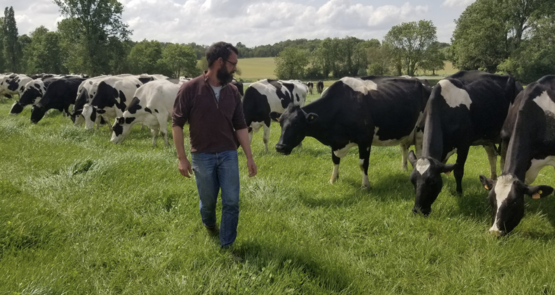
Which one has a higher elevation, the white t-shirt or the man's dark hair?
the man's dark hair

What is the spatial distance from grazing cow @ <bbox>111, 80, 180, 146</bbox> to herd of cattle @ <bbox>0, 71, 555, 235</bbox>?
0.11 feet

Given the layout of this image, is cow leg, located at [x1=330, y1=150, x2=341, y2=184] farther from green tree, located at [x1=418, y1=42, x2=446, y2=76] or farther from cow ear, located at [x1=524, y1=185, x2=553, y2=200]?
green tree, located at [x1=418, y1=42, x2=446, y2=76]

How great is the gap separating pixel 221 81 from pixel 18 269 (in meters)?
2.70

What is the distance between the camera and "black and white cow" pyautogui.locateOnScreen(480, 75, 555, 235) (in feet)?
14.8

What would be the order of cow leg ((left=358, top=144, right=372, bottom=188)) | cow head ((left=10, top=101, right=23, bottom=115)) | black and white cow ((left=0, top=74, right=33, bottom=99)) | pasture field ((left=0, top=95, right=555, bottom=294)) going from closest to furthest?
pasture field ((left=0, top=95, right=555, bottom=294)), cow leg ((left=358, top=144, right=372, bottom=188)), cow head ((left=10, top=101, right=23, bottom=115)), black and white cow ((left=0, top=74, right=33, bottom=99))

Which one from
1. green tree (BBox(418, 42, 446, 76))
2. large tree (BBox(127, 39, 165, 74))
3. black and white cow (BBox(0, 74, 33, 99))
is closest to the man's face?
black and white cow (BBox(0, 74, 33, 99))

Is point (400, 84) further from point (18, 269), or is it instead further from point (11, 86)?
point (11, 86)

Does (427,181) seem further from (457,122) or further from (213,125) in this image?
(213,125)

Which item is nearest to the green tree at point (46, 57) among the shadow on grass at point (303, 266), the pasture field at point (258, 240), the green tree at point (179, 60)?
the green tree at point (179, 60)

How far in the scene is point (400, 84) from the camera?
790 cm

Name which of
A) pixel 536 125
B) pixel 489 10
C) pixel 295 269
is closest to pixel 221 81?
pixel 295 269

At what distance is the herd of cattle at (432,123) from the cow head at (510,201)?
0.01 metres

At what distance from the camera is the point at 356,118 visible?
7.09 metres

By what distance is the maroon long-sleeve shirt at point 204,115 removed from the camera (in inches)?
147
